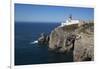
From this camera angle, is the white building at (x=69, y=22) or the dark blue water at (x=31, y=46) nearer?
the dark blue water at (x=31, y=46)

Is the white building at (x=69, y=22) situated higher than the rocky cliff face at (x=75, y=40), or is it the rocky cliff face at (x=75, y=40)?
the white building at (x=69, y=22)

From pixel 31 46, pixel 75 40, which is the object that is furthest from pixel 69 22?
pixel 31 46

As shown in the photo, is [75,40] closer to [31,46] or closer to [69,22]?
[69,22]

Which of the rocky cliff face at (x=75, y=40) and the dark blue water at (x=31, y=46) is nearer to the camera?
the dark blue water at (x=31, y=46)

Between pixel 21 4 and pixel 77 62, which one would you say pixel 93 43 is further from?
pixel 21 4

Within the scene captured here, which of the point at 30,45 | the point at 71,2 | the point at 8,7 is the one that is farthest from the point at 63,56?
the point at 8,7
